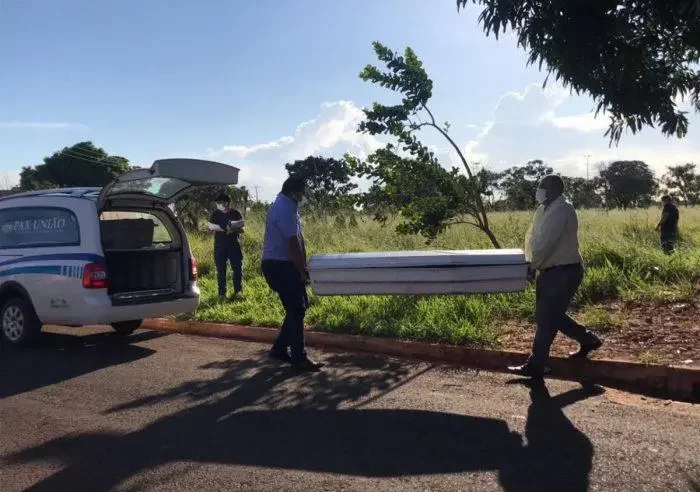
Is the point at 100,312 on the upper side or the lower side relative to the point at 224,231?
lower

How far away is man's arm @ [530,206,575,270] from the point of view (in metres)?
4.97

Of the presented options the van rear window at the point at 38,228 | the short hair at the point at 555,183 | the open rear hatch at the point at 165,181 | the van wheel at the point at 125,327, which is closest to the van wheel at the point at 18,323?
the van rear window at the point at 38,228

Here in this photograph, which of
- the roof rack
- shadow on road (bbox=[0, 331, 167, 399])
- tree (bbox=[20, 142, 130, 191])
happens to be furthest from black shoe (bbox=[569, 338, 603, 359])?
tree (bbox=[20, 142, 130, 191])

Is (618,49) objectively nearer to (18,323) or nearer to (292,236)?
(292,236)

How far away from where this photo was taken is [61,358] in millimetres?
6609

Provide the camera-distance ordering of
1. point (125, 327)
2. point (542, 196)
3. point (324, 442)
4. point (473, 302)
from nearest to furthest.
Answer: point (324, 442), point (542, 196), point (473, 302), point (125, 327)

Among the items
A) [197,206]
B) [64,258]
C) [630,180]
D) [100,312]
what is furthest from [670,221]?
[630,180]

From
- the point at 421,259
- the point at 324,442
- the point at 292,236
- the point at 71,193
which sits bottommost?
the point at 324,442

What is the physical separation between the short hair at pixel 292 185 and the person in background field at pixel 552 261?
7.11ft

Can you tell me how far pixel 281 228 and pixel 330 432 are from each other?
215 centimetres

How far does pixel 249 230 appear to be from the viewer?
48.2 feet

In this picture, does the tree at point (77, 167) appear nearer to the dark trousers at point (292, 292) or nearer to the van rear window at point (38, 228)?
the van rear window at point (38, 228)

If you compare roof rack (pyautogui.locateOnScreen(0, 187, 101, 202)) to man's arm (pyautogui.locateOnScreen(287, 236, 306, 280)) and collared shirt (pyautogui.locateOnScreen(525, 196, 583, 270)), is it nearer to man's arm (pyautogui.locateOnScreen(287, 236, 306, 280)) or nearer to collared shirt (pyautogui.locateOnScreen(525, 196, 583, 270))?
man's arm (pyautogui.locateOnScreen(287, 236, 306, 280))

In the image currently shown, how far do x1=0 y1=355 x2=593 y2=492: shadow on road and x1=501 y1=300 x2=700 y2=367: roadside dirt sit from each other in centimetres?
92
